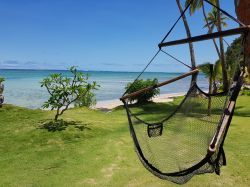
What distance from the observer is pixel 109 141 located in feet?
37.0

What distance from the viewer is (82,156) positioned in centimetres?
995

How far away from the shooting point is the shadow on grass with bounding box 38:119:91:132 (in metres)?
12.3

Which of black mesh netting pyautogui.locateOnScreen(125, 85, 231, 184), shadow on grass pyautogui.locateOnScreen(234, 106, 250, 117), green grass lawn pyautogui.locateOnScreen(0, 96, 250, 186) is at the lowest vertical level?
green grass lawn pyautogui.locateOnScreen(0, 96, 250, 186)

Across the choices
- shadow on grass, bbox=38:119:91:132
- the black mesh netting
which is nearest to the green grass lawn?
shadow on grass, bbox=38:119:91:132

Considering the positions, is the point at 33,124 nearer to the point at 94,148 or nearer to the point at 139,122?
the point at 94,148

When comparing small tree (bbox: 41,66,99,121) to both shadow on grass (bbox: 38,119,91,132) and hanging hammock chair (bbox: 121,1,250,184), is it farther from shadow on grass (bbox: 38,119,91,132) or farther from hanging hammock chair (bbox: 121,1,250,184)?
hanging hammock chair (bbox: 121,1,250,184)

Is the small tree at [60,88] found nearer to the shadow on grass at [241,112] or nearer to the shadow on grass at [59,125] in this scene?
the shadow on grass at [59,125]

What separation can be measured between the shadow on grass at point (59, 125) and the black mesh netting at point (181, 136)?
19.6 feet

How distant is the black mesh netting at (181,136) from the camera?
5.21 m

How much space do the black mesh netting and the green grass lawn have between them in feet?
5.82

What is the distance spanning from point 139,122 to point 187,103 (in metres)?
0.97

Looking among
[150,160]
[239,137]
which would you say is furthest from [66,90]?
[150,160]

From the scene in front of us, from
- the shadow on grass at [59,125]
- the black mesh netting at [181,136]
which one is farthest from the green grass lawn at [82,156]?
the black mesh netting at [181,136]

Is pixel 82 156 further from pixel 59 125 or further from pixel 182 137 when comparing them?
pixel 182 137
